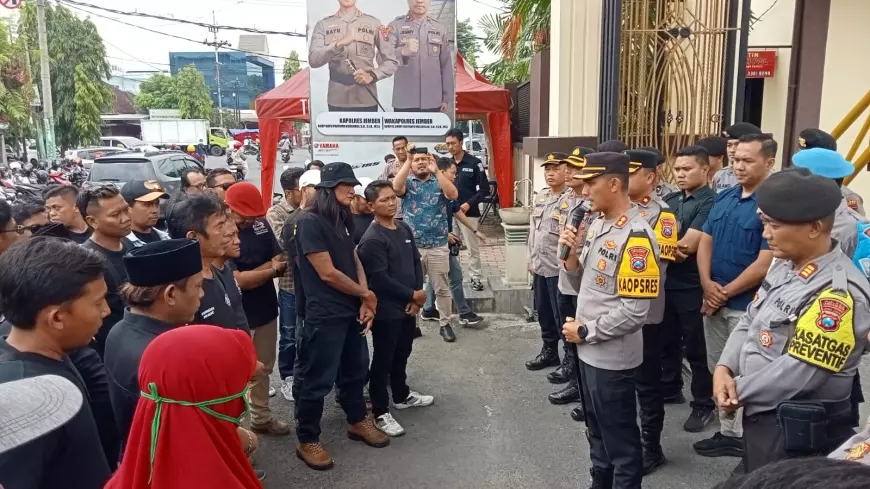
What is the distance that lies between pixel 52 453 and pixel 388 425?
2704 mm

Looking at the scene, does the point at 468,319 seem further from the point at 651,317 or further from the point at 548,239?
the point at 651,317

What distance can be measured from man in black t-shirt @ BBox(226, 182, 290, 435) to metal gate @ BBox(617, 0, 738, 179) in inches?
A: 132

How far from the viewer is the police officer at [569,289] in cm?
399

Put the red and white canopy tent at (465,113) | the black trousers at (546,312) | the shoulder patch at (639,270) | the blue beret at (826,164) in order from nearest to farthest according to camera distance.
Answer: the shoulder patch at (639,270) < the blue beret at (826,164) < the black trousers at (546,312) < the red and white canopy tent at (465,113)

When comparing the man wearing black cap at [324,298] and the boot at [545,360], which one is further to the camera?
the boot at [545,360]

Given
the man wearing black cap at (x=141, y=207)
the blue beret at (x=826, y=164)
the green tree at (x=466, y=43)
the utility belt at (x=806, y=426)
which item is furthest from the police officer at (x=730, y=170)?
the green tree at (x=466, y=43)

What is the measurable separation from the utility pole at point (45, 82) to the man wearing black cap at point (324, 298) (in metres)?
17.8

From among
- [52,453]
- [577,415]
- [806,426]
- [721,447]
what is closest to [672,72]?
[577,415]

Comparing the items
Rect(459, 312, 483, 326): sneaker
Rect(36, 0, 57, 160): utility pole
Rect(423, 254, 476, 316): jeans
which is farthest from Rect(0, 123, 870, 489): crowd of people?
Rect(36, 0, 57, 160): utility pole

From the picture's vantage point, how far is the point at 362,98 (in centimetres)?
881

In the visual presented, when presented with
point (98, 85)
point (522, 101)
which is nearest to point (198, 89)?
point (98, 85)

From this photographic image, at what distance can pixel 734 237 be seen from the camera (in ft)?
11.9

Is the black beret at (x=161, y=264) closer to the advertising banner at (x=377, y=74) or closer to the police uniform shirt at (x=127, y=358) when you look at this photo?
the police uniform shirt at (x=127, y=358)

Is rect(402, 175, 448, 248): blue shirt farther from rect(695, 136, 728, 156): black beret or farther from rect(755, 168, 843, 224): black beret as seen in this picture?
rect(755, 168, 843, 224): black beret
